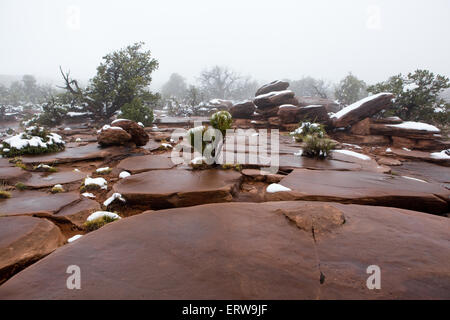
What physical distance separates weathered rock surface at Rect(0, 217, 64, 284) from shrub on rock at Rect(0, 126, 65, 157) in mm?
4724

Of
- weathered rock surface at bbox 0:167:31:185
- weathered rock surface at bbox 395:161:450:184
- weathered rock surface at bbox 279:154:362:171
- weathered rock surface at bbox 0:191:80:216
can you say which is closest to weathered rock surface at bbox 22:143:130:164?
weathered rock surface at bbox 0:167:31:185

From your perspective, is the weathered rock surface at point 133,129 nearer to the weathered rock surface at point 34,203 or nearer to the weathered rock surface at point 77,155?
the weathered rock surface at point 77,155

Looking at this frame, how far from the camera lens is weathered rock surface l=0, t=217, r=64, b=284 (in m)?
1.62

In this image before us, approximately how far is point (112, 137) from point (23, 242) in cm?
510

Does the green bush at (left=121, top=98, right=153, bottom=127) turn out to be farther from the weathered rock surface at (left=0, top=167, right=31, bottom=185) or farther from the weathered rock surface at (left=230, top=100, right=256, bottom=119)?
the weathered rock surface at (left=0, top=167, right=31, bottom=185)

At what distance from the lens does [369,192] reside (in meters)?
2.89

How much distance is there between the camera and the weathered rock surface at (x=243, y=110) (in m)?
13.5

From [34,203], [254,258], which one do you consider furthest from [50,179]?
[254,258]

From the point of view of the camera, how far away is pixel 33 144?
5.79 m

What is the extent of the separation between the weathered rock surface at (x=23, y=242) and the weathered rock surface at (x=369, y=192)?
8.45 feet

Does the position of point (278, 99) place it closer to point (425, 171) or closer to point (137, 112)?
point (137, 112)

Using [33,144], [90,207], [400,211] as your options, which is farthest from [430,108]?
[33,144]

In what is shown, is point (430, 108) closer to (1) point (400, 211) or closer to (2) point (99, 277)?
(1) point (400, 211)
